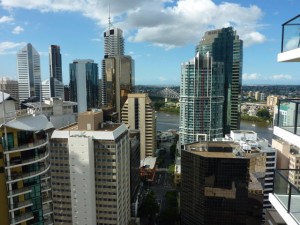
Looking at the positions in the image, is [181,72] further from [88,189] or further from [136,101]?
[88,189]

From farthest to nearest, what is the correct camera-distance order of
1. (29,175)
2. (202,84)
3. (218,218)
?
(202,84) < (218,218) < (29,175)

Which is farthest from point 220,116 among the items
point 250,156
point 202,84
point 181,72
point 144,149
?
point 250,156

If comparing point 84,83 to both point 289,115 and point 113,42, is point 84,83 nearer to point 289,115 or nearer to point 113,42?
point 113,42

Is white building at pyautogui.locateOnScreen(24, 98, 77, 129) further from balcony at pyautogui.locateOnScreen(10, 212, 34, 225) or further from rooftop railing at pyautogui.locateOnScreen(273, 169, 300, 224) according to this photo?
rooftop railing at pyautogui.locateOnScreen(273, 169, 300, 224)

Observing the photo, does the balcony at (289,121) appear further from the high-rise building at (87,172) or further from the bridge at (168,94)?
→ the bridge at (168,94)

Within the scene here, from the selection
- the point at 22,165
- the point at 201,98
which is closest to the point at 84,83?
the point at 201,98

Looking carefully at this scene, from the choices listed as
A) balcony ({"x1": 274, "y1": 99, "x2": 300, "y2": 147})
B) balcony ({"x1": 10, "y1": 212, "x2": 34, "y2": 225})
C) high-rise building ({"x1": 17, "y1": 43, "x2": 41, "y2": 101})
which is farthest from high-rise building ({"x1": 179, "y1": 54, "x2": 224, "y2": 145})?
high-rise building ({"x1": 17, "y1": 43, "x2": 41, "y2": 101})
